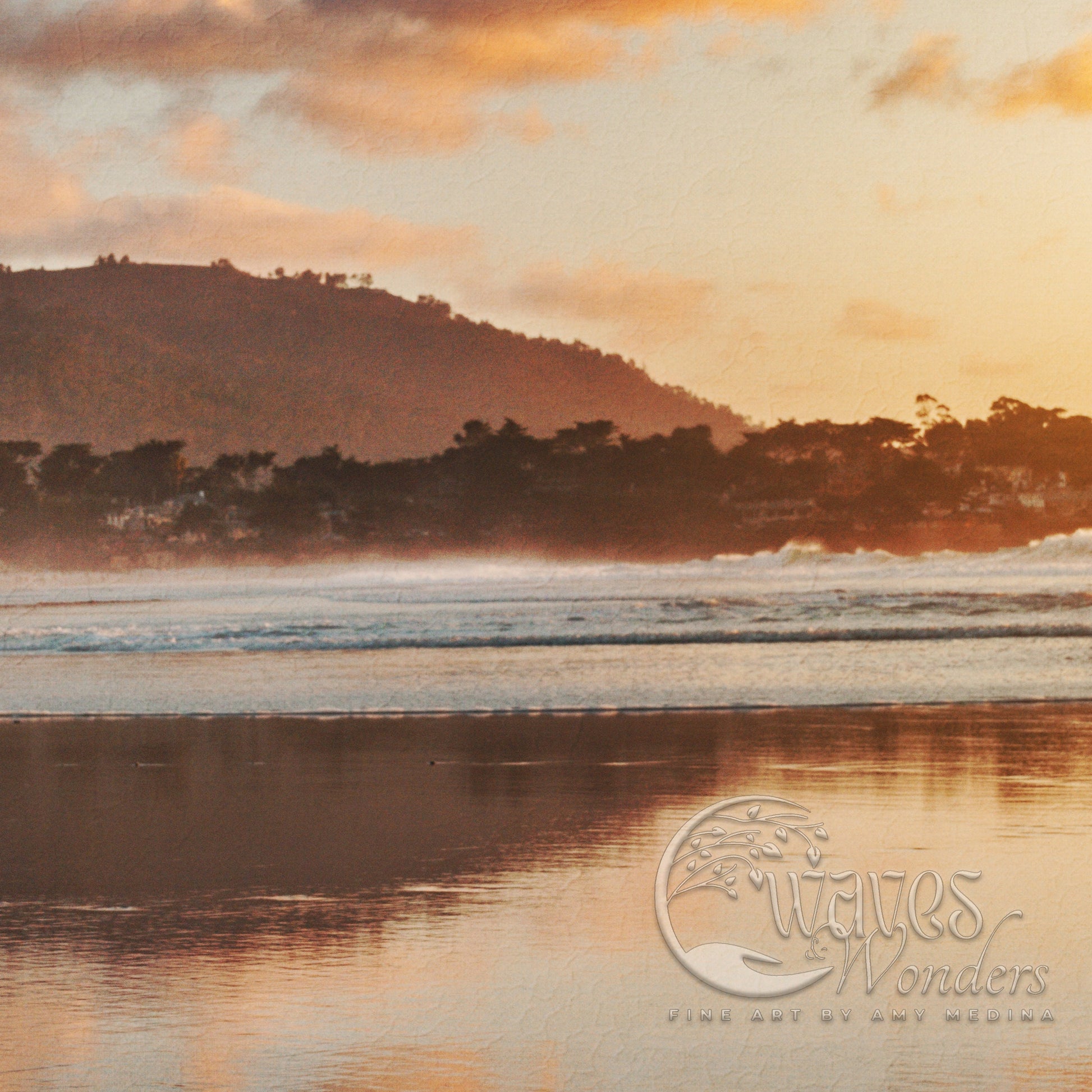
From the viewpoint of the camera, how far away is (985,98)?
7.05 meters

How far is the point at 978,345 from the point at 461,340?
117 inches

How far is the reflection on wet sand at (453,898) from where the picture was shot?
250 centimetres

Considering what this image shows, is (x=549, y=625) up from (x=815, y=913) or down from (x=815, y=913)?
up

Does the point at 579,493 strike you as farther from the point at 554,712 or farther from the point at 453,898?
the point at 453,898

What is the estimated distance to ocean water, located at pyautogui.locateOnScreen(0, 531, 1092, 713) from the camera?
827cm

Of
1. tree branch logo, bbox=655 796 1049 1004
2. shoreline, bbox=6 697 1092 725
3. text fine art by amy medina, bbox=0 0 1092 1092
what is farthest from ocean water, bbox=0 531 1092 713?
tree branch logo, bbox=655 796 1049 1004

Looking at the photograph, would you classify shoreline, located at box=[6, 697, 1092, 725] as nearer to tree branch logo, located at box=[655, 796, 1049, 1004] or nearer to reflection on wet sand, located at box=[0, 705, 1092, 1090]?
reflection on wet sand, located at box=[0, 705, 1092, 1090]

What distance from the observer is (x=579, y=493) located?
8.95 m

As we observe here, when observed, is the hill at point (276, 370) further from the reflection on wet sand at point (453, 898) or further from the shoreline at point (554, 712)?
the reflection on wet sand at point (453, 898)

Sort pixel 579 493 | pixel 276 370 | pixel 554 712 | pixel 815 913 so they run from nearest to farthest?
1. pixel 815 913
2. pixel 554 712
3. pixel 276 370
4. pixel 579 493

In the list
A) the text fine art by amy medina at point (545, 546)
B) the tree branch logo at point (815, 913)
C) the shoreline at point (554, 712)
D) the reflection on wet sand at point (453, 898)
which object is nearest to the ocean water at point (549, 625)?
the text fine art by amy medina at point (545, 546)

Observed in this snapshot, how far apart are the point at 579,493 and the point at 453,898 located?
571cm

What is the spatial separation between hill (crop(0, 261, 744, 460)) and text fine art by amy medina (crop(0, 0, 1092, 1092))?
0.11 ft

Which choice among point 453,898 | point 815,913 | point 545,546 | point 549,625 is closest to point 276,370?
point 545,546
